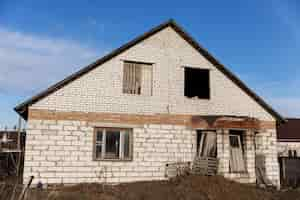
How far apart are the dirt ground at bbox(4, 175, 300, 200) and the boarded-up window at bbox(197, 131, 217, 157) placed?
151cm

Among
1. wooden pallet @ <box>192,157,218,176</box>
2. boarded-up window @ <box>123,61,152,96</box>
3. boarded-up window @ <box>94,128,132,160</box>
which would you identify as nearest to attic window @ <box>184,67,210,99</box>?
boarded-up window @ <box>123,61,152,96</box>

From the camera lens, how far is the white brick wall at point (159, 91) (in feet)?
39.7

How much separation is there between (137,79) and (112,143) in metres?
2.99

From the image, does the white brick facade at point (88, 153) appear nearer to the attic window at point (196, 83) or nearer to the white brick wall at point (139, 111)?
the white brick wall at point (139, 111)

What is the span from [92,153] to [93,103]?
203 cm

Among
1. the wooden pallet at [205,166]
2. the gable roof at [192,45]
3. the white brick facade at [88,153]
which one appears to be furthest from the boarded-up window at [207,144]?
the gable roof at [192,45]

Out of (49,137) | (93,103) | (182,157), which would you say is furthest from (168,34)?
(49,137)

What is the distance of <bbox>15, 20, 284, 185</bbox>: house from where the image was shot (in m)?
11.5

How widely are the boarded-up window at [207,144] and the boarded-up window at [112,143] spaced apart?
3.19m

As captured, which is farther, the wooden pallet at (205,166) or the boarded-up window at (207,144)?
the boarded-up window at (207,144)

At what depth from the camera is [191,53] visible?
45.5 feet

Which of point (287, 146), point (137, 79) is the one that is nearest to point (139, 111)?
point (137, 79)

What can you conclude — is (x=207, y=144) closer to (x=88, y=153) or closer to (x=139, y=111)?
(x=139, y=111)

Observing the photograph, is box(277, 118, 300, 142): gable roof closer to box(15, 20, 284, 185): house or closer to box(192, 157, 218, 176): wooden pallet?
box(15, 20, 284, 185): house
